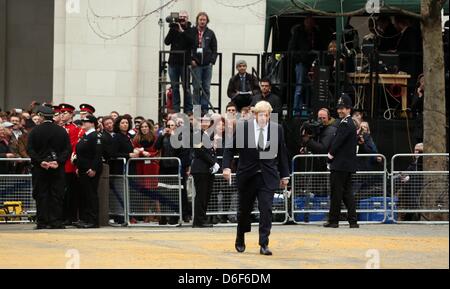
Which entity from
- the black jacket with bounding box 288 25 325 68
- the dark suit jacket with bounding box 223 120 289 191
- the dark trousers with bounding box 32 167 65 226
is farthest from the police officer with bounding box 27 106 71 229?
the black jacket with bounding box 288 25 325 68

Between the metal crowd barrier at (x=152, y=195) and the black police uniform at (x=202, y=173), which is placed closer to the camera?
the black police uniform at (x=202, y=173)

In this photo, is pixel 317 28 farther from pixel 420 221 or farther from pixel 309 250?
pixel 309 250

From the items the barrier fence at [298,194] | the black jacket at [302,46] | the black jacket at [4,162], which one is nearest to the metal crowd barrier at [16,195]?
the barrier fence at [298,194]

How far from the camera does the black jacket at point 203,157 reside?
20672 millimetres

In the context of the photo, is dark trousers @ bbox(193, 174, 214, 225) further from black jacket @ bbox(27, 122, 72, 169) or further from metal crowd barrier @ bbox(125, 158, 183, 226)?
black jacket @ bbox(27, 122, 72, 169)

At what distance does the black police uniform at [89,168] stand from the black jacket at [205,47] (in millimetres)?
4504

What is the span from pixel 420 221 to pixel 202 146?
4144mm

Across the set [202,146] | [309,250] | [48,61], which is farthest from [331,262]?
[48,61]

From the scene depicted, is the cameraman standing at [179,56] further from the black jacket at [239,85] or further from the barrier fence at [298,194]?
the barrier fence at [298,194]

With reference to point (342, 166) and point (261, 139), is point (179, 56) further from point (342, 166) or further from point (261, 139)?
point (261, 139)

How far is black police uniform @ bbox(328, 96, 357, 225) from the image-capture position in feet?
67.4

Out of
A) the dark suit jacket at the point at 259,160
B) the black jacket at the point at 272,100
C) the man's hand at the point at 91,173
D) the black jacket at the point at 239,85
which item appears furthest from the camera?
the black jacket at the point at 239,85

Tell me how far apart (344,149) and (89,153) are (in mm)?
4349

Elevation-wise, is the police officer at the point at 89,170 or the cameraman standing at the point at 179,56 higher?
the cameraman standing at the point at 179,56
